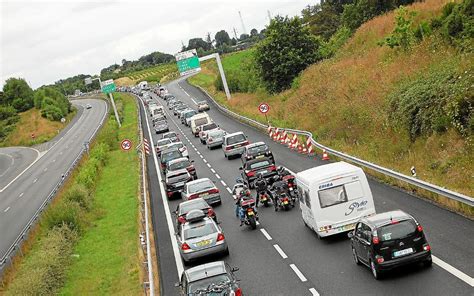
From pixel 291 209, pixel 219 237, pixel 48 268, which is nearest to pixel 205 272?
pixel 219 237

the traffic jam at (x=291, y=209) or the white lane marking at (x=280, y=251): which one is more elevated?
the traffic jam at (x=291, y=209)

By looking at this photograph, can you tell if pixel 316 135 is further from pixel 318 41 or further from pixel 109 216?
pixel 318 41

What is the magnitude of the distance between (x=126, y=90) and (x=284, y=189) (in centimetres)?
13932

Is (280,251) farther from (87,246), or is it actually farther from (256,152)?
(256,152)

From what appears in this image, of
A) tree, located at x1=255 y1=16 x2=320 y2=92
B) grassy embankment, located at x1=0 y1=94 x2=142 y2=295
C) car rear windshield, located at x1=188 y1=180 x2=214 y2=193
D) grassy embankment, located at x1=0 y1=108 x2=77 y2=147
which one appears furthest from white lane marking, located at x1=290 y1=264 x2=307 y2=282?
grassy embankment, located at x1=0 y1=108 x2=77 y2=147

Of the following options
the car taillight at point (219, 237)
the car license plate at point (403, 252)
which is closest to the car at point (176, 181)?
the car taillight at point (219, 237)

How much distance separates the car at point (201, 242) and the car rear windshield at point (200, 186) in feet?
25.8

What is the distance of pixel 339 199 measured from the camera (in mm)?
19281

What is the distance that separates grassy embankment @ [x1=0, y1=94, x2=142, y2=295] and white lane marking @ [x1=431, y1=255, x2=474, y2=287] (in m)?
8.61

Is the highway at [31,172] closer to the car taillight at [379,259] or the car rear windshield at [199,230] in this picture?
the car rear windshield at [199,230]

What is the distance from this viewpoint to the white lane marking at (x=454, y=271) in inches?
538

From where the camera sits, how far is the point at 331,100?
4647 cm

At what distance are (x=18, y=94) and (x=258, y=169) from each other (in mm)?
127230

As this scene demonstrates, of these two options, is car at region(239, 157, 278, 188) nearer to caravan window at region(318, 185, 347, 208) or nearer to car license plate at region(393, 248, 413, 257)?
caravan window at region(318, 185, 347, 208)
